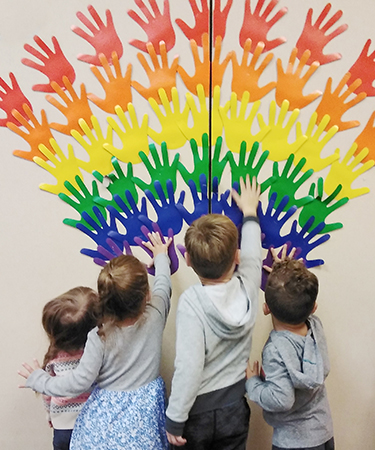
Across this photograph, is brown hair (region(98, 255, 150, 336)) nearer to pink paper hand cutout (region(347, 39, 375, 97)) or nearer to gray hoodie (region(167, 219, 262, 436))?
gray hoodie (region(167, 219, 262, 436))

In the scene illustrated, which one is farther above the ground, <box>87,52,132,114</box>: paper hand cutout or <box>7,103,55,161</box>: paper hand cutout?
<box>87,52,132,114</box>: paper hand cutout

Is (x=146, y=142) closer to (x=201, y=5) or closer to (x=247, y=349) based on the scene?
(x=201, y=5)

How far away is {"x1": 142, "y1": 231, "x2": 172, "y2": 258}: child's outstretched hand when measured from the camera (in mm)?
1324

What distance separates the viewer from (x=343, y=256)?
4.43 feet

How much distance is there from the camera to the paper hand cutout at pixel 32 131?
4.28ft

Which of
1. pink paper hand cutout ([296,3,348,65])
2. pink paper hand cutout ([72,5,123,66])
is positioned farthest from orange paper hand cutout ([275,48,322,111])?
pink paper hand cutout ([72,5,123,66])

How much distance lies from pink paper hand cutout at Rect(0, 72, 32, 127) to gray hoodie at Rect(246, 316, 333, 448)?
1026 mm

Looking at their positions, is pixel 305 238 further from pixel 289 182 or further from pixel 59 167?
pixel 59 167

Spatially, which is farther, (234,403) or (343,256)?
(343,256)

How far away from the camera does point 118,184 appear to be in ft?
4.36

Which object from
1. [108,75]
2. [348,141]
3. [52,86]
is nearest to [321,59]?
[348,141]

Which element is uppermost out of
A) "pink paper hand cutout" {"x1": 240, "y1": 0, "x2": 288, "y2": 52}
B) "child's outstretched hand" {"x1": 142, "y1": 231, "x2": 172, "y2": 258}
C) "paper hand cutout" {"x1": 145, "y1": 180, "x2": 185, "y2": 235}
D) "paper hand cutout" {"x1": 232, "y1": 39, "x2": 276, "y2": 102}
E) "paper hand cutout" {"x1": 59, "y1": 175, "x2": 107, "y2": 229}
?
"pink paper hand cutout" {"x1": 240, "y1": 0, "x2": 288, "y2": 52}

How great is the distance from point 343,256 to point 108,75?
37.1 inches

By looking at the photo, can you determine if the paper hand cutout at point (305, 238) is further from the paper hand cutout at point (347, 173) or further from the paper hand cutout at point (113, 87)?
the paper hand cutout at point (113, 87)
